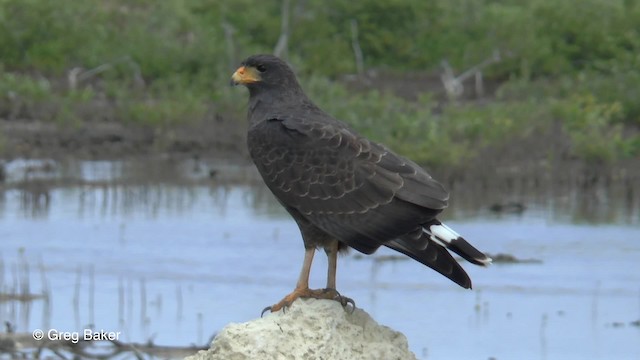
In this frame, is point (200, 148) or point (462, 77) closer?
point (200, 148)

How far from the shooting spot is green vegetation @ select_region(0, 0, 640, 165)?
2547 cm

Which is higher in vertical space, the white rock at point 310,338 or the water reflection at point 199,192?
the white rock at point 310,338

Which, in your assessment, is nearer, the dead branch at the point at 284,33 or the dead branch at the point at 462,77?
the dead branch at the point at 284,33

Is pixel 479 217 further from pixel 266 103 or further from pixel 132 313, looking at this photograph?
pixel 266 103

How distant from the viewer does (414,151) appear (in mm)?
23391

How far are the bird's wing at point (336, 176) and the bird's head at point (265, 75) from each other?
0.27 meters

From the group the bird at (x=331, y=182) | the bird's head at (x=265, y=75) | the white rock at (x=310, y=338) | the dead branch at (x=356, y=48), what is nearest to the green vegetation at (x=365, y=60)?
the dead branch at (x=356, y=48)

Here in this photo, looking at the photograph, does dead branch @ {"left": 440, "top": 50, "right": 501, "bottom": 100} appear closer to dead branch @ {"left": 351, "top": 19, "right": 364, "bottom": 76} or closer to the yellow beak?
dead branch @ {"left": 351, "top": 19, "right": 364, "bottom": 76}

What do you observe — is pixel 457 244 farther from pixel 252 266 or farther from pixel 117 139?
pixel 117 139

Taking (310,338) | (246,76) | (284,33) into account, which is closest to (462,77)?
(284,33)

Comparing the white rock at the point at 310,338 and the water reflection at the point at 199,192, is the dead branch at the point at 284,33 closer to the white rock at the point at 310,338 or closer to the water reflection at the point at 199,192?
the water reflection at the point at 199,192

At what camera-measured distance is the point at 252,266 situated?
18.1m

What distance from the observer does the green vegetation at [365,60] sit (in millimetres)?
25469

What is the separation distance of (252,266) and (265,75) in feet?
28.6
